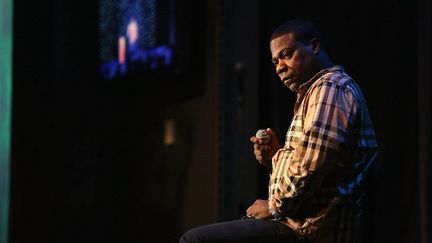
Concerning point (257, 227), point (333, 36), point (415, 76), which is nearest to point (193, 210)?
point (333, 36)

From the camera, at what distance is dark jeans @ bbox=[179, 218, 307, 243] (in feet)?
5.20

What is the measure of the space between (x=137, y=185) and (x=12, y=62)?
1.17 m

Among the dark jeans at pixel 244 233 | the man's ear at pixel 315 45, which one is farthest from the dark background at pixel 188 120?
the man's ear at pixel 315 45

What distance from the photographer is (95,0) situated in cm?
463

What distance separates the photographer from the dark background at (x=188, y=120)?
8.50ft

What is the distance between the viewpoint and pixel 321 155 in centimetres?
149

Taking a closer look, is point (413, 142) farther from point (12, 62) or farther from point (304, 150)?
point (12, 62)

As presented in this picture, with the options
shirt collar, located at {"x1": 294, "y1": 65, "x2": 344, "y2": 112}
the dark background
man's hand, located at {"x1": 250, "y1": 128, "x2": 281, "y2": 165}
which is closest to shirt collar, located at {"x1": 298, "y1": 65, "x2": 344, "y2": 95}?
shirt collar, located at {"x1": 294, "y1": 65, "x2": 344, "y2": 112}

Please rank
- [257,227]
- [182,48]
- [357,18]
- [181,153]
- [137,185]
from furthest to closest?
[137,185], [181,153], [182,48], [357,18], [257,227]

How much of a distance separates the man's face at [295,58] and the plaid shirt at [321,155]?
29 mm

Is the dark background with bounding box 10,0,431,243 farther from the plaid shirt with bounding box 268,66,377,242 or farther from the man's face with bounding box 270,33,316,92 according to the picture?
the man's face with bounding box 270,33,316,92

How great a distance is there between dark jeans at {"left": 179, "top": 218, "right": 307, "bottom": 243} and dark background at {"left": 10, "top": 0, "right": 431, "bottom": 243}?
8.4 inches

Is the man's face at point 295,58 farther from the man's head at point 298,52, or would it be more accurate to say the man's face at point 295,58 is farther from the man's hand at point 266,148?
the man's hand at point 266,148

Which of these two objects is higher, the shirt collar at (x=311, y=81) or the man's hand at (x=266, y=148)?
the shirt collar at (x=311, y=81)
